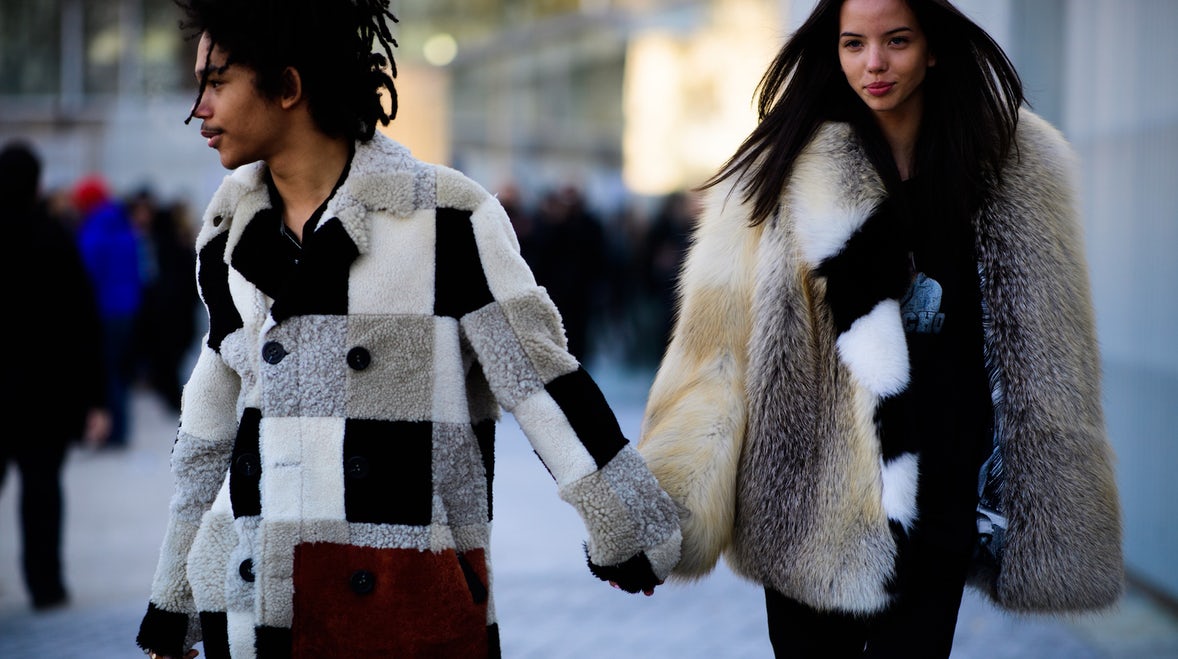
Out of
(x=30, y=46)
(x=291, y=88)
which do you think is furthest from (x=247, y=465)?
(x=30, y=46)

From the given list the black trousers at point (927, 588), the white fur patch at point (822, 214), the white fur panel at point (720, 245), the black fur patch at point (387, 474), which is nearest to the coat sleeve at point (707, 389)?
the white fur panel at point (720, 245)

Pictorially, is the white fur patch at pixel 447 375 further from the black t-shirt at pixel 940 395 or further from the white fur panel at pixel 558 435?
the black t-shirt at pixel 940 395

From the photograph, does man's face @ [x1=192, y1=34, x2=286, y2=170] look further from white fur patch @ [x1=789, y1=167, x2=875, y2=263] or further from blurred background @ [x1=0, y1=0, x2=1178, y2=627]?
blurred background @ [x1=0, y1=0, x2=1178, y2=627]

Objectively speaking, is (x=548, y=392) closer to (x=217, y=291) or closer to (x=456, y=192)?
(x=456, y=192)

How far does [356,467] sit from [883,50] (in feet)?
4.74

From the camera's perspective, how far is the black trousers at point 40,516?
251 inches

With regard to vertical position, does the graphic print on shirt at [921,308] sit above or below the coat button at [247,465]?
above

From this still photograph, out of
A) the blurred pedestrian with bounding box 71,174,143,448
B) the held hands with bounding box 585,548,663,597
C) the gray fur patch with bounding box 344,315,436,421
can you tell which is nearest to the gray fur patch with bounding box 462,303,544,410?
the gray fur patch with bounding box 344,315,436,421

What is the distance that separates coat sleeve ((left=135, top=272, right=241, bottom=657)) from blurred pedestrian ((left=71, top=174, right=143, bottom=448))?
28.7 feet

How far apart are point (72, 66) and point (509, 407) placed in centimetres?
2717

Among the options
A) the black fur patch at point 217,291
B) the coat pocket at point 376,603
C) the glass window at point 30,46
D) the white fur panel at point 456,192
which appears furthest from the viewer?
the glass window at point 30,46

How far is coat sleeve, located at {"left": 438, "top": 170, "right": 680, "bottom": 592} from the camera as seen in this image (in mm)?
2641

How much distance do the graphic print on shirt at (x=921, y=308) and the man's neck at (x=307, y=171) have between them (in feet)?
4.00

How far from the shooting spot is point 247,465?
8.64ft
